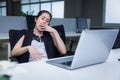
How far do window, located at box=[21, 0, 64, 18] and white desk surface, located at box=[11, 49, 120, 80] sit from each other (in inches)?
281

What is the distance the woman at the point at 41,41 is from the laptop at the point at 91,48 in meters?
0.55

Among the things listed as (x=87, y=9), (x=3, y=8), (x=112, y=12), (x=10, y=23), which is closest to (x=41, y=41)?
(x=10, y=23)

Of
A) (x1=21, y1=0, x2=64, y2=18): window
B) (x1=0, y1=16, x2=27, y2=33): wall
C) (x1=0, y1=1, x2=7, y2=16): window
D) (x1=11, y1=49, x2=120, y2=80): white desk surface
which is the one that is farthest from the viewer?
(x1=0, y1=1, x2=7, y2=16): window

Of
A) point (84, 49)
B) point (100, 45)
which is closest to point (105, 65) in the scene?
point (100, 45)

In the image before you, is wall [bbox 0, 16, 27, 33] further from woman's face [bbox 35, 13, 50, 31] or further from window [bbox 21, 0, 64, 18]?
window [bbox 21, 0, 64, 18]

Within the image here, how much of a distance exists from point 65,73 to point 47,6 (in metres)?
9.41

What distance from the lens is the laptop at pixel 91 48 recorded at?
3.61 ft

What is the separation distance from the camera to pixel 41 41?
6.53 ft

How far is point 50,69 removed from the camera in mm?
1241

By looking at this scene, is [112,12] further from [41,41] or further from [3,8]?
[3,8]

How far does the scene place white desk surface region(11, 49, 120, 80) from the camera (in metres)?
1.07

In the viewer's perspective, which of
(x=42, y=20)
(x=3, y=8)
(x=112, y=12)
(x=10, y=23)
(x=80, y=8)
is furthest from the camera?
(x=3, y=8)

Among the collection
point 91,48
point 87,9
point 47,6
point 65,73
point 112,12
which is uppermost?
point 47,6

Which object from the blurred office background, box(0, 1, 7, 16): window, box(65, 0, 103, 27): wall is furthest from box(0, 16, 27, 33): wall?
box(0, 1, 7, 16): window
